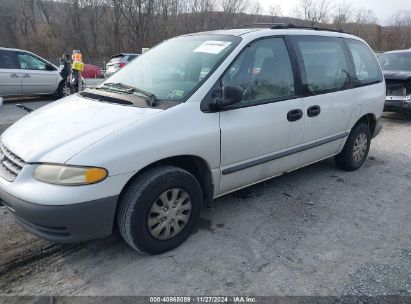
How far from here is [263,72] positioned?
3.45m

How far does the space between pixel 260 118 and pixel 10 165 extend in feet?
6.94

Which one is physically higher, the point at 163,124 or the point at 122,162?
the point at 163,124

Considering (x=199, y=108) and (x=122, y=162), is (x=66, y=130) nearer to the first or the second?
(x=122, y=162)

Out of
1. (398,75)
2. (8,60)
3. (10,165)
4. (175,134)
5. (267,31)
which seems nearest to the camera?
(10,165)

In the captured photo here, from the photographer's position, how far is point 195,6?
41.6 m

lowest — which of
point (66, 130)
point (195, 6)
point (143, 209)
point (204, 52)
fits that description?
point (143, 209)

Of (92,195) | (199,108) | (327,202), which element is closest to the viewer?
(92,195)

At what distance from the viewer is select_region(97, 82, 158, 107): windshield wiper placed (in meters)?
2.96

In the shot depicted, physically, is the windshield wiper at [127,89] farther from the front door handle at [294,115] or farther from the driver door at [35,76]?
the driver door at [35,76]

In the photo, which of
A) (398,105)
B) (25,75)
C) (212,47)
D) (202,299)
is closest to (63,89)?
(25,75)

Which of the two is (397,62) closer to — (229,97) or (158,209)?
(229,97)

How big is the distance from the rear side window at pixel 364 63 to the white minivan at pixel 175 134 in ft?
0.91

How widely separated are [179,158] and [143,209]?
550 mm

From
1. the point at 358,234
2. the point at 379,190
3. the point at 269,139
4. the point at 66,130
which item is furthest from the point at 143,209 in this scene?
the point at 379,190
